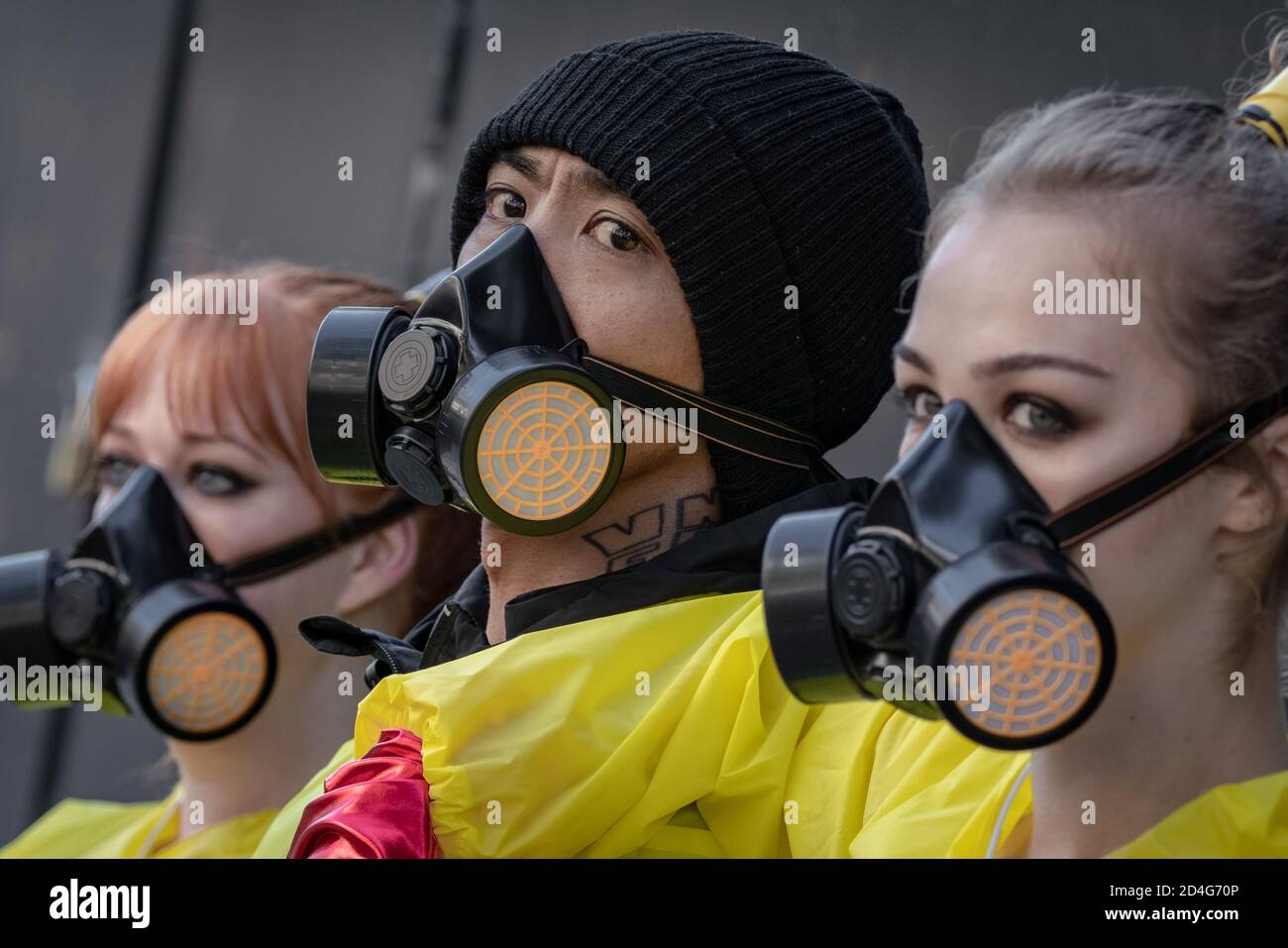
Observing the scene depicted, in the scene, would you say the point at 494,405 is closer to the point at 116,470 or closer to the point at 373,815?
the point at 373,815

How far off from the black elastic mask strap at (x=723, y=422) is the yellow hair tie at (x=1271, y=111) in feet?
2.41

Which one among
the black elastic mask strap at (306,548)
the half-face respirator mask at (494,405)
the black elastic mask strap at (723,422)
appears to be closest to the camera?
the half-face respirator mask at (494,405)

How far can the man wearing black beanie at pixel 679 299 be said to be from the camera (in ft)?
7.32

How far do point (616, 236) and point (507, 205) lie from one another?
0.61ft

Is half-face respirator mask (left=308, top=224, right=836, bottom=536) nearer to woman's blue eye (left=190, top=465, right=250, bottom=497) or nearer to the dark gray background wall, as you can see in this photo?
woman's blue eye (left=190, top=465, right=250, bottom=497)

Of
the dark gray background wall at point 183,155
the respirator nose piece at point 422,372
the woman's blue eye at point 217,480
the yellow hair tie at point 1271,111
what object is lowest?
the woman's blue eye at point 217,480

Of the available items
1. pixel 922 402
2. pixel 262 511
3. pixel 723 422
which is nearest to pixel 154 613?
pixel 262 511

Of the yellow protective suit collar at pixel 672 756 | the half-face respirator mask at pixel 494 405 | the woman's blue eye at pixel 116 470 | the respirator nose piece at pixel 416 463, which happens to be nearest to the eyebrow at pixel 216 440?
the woman's blue eye at pixel 116 470

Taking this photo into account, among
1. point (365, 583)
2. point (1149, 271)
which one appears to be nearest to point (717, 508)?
point (1149, 271)

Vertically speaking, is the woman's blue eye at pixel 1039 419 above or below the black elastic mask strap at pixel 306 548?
above

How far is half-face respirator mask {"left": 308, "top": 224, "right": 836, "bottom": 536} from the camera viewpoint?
2.18 meters

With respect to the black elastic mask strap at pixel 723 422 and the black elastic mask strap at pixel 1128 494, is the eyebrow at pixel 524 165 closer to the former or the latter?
the black elastic mask strap at pixel 723 422

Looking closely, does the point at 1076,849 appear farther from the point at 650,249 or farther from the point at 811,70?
the point at 811,70

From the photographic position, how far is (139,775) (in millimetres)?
4859
